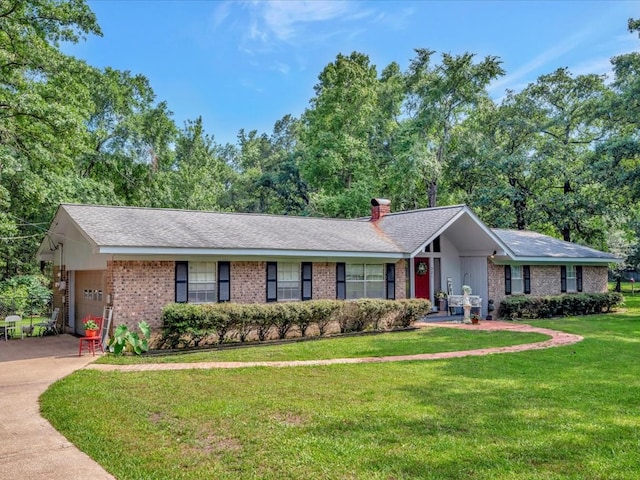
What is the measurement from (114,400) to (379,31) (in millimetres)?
15016

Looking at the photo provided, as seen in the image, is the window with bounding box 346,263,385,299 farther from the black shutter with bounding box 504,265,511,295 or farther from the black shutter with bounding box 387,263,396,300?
the black shutter with bounding box 504,265,511,295

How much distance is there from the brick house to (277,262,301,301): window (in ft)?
0.10

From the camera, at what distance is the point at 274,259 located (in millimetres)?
15656

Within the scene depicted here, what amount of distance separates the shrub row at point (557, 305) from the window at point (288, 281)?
8876 millimetres

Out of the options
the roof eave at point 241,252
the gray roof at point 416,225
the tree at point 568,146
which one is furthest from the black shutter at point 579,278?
the roof eave at point 241,252

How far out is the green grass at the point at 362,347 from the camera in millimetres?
11781

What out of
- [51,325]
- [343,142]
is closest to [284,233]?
[51,325]

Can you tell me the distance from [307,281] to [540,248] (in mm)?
12185

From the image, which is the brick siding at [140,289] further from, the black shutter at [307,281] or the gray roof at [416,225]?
the gray roof at [416,225]

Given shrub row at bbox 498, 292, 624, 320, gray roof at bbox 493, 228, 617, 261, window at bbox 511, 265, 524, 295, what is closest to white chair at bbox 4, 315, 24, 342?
shrub row at bbox 498, 292, 624, 320

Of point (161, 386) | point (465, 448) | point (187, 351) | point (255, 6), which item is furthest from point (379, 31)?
point (465, 448)

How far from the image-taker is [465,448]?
560cm

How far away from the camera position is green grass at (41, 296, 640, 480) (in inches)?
203

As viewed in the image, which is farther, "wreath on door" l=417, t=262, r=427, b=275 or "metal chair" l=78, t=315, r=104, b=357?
A: "wreath on door" l=417, t=262, r=427, b=275
